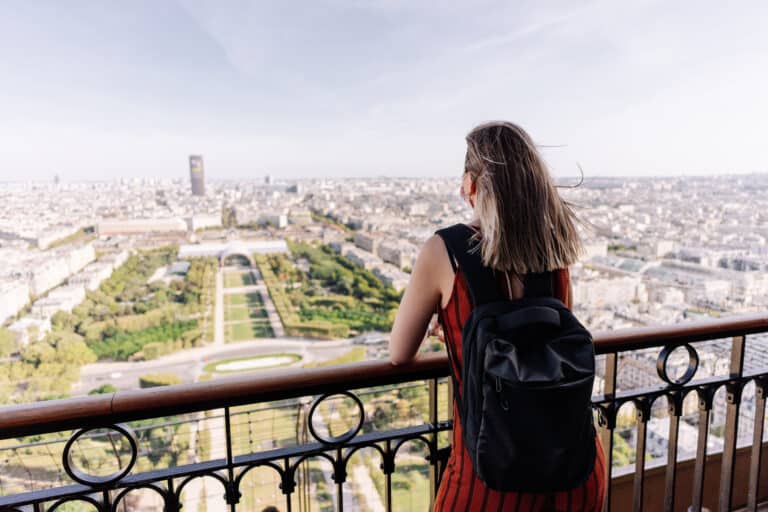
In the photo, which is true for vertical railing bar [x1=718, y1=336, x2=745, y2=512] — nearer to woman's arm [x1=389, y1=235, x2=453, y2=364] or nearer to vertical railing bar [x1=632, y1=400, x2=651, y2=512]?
vertical railing bar [x1=632, y1=400, x2=651, y2=512]

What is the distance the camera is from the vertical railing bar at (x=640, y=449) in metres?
1.17

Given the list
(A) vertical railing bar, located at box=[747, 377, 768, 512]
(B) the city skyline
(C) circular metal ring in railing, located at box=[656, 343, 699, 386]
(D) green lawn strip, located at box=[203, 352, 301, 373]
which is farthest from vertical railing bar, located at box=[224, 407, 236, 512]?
(D) green lawn strip, located at box=[203, 352, 301, 373]

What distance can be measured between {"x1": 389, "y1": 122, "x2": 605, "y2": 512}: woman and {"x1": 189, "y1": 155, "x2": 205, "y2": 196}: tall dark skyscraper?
1087 inches

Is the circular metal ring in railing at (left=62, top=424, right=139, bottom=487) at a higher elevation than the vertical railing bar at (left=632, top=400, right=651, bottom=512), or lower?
higher

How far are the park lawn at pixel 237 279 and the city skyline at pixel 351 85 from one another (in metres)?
8.03

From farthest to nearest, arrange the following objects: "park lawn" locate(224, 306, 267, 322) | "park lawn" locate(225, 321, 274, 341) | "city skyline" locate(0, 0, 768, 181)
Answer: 1. "park lawn" locate(224, 306, 267, 322)
2. "park lawn" locate(225, 321, 274, 341)
3. "city skyline" locate(0, 0, 768, 181)

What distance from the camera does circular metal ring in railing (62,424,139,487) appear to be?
0.74m

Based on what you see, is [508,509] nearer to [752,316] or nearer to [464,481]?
[464,481]

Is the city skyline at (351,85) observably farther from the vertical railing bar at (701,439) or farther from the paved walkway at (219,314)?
the paved walkway at (219,314)

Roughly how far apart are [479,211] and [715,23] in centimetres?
877

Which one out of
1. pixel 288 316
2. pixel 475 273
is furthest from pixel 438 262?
pixel 288 316

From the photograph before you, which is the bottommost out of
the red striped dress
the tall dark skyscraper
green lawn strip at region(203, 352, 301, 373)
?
green lawn strip at region(203, 352, 301, 373)

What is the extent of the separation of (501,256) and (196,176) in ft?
91.3

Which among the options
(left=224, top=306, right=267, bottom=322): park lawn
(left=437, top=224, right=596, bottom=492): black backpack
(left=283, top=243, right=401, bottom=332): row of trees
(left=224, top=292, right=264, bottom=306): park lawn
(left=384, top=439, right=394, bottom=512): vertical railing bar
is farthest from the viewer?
(left=224, top=292, right=264, bottom=306): park lawn
